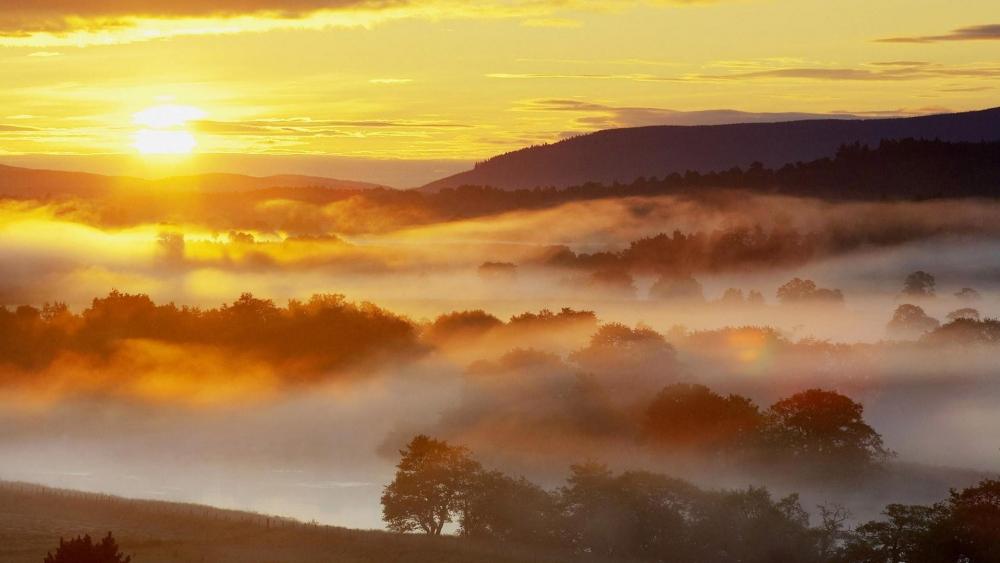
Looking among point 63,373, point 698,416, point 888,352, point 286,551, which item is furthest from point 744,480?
point 63,373

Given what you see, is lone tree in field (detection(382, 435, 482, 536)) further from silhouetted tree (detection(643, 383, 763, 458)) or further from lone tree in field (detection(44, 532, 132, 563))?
lone tree in field (detection(44, 532, 132, 563))

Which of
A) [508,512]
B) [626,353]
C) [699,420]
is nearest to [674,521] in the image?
[508,512]

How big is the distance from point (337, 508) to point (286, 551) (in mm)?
34447

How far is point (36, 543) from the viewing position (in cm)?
7406

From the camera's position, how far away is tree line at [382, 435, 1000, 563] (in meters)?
73.0

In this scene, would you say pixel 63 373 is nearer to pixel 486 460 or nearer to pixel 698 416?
pixel 486 460

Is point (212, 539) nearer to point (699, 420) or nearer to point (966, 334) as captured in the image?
point (699, 420)

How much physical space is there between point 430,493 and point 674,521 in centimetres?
1545

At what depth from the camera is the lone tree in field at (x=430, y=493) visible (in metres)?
88.1

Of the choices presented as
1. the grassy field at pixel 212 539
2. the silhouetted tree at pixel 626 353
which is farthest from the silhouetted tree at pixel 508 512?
the silhouetted tree at pixel 626 353

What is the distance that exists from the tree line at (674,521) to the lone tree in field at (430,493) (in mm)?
78

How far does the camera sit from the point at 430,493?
88.8 metres

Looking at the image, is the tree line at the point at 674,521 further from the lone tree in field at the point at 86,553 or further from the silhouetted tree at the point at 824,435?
the lone tree in field at the point at 86,553

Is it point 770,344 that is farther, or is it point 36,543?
point 770,344
